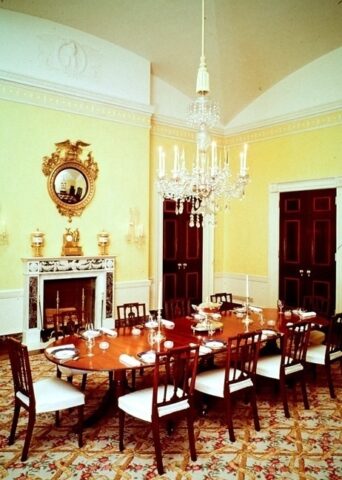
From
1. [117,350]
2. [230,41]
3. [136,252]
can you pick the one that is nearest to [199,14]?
[230,41]

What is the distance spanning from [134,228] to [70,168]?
148 centimetres

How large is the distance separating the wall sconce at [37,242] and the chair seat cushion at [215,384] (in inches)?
131

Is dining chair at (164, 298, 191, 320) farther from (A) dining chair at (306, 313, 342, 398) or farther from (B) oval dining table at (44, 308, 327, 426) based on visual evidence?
(A) dining chair at (306, 313, 342, 398)

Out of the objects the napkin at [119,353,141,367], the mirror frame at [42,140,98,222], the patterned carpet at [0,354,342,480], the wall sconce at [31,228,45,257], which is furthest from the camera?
the mirror frame at [42,140,98,222]

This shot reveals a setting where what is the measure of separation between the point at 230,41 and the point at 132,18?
61.9 inches

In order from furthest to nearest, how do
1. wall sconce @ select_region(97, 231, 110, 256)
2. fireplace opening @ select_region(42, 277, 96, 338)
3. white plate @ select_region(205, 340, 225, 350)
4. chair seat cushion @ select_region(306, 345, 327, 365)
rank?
wall sconce @ select_region(97, 231, 110, 256)
fireplace opening @ select_region(42, 277, 96, 338)
chair seat cushion @ select_region(306, 345, 327, 365)
white plate @ select_region(205, 340, 225, 350)

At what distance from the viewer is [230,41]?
6.34 metres

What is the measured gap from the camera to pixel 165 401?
117 inches

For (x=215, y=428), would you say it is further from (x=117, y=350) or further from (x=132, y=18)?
(x=132, y=18)

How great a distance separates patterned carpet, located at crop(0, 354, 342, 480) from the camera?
2861 millimetres

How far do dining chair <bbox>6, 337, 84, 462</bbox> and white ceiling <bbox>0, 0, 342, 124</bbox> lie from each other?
4866mm

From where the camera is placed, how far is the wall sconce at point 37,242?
230 inches

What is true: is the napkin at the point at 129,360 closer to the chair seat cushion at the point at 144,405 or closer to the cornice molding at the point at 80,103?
the chair seat cushion at the point at 144,405

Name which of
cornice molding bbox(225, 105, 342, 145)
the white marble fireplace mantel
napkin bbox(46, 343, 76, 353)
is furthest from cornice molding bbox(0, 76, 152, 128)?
napkin bbox(46, 343, 76, 353)
